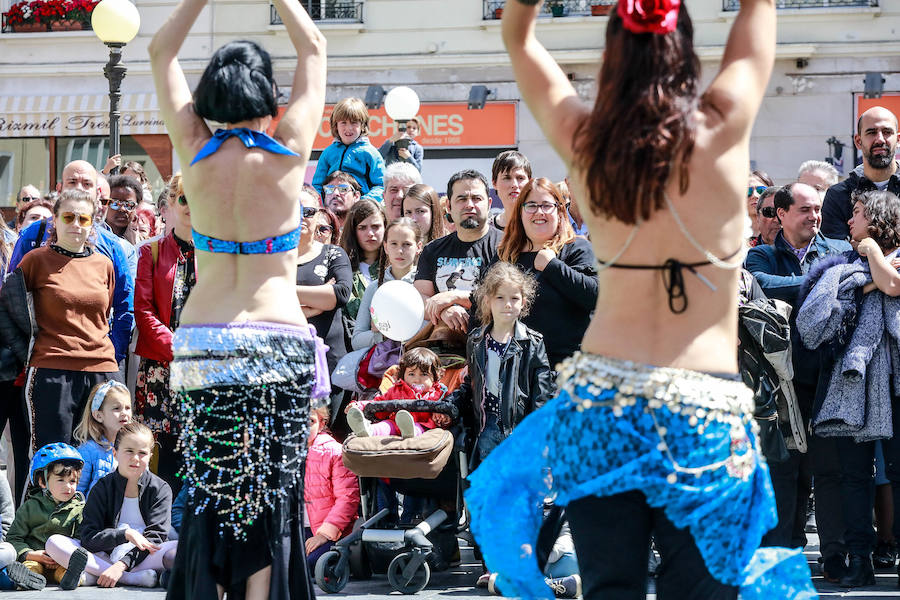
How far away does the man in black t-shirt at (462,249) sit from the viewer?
24.7 feet

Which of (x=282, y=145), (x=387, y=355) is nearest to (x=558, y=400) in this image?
(x=282, y=145)

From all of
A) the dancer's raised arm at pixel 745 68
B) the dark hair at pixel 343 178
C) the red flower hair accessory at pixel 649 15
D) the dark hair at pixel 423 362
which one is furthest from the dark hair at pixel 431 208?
the red flower hair accessory at pixel 649 15

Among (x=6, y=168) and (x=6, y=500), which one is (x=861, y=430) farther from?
(x=6, y=168)

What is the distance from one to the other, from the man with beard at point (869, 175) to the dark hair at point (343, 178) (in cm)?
368

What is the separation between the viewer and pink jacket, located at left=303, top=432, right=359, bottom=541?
7.19 meters

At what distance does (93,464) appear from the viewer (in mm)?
7707

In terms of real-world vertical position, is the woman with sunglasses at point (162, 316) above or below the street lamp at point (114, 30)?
below

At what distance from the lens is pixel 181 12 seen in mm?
4328

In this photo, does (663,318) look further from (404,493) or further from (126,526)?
(126,526)

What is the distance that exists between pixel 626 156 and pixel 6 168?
1969 cm

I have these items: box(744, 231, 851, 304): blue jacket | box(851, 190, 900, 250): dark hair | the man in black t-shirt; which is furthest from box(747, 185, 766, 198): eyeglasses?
the man in black t-shirt

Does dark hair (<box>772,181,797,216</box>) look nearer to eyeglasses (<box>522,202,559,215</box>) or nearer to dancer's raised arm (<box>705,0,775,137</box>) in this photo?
eyeglasses (<box>522,202,559,215</box>)

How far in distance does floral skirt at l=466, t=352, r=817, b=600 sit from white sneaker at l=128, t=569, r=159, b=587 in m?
4.28

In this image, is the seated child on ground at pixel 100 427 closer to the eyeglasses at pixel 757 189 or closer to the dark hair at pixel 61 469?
the dark hair at pixel 61 469
